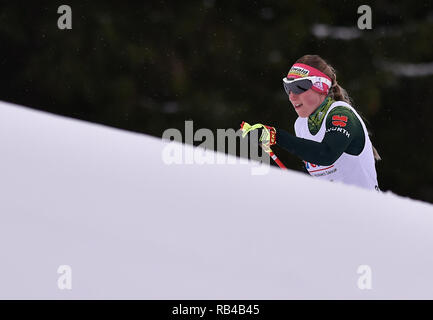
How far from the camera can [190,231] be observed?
7.28ft

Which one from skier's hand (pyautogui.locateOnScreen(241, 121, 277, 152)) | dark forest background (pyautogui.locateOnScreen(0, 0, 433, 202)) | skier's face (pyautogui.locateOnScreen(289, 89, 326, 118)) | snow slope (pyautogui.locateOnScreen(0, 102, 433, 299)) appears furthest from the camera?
dark forest background (pyautogui.locateOnScreen(0, 0, 433, 202))

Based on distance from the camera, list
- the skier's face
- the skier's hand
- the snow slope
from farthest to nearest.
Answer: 1. the skier's face
2. the skier's hand
3. the snow slope

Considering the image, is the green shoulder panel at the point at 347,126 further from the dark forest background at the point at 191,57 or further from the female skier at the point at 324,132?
the dark forest background at the point at 191,57

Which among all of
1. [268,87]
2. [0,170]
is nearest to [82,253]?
[0,170]

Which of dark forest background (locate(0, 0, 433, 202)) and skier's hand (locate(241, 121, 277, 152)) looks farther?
dark forest background (locate(0, 0, 433, 202))

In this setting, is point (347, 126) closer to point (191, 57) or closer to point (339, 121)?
point (339, 121)

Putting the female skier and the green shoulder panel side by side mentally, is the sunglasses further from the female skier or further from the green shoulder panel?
the green shoulder panel

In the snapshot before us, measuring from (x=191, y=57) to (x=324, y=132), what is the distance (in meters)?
6.50

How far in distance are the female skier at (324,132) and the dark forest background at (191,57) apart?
5.80 meters

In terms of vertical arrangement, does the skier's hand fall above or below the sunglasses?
below

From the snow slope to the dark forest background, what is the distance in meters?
5.41


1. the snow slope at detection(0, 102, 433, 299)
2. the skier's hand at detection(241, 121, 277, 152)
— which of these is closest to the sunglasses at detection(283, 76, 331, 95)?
the skier's hand at detection(241, 121, 277, 152)

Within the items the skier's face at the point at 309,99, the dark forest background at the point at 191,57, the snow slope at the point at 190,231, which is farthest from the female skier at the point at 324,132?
the dark forest background at the point at 191,57

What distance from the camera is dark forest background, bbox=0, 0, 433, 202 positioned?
27.0ft
